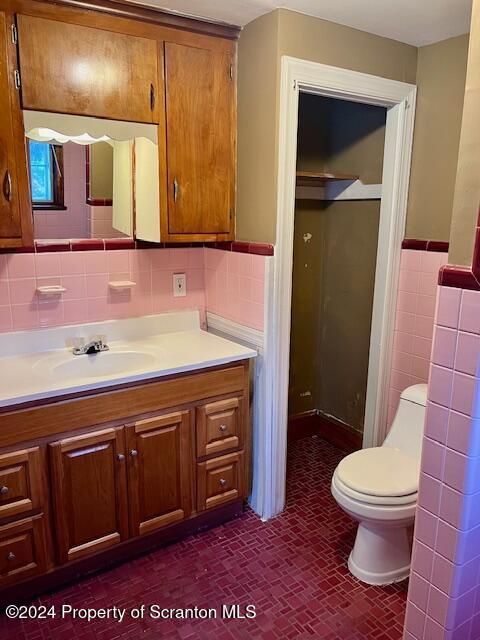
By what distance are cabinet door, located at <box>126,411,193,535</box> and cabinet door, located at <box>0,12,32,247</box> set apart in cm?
86

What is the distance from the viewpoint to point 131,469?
77.3 inches

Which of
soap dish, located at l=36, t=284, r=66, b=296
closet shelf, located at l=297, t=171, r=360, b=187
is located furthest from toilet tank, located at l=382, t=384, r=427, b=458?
soap dish, located at l=36, t=284, r=66, b=296

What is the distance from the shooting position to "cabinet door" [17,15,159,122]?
178 centimetres

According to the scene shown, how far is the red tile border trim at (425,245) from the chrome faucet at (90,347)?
153 cm

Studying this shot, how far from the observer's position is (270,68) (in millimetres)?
2006

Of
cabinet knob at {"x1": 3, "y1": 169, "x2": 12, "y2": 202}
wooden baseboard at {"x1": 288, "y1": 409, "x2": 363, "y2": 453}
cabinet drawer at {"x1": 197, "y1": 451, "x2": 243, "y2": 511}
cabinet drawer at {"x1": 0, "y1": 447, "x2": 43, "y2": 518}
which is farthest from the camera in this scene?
wooden baseboard at {"x1": 288, "y1": 409, "x2": 363, "y2": 453}

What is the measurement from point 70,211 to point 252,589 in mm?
1724

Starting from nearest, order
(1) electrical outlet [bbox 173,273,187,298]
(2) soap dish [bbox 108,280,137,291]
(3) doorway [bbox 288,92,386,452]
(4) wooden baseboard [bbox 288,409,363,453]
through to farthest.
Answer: (2) soap dish [bbox 108,280,137,291] → (1) electrical outlet [bbox 173,273,187,298] → (3) doorway [bbox 288,92,386,452] → (4) wooden baseboard [bbox 288,409,363,453]

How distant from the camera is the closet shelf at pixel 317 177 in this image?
2557 millimetres

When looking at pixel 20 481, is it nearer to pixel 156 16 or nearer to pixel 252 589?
pixel 252 589

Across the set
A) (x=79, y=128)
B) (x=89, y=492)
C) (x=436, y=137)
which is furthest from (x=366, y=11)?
(x=89, y=492)

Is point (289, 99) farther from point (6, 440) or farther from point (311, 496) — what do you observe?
point (311, 496)

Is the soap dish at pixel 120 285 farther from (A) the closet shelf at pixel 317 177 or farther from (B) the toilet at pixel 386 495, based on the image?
(B) the toilet at pixel 386 495

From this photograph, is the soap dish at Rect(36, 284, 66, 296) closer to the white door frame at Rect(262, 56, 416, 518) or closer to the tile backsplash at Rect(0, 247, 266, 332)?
the tile backsplash at Rect(0, 247, 266, 332)
